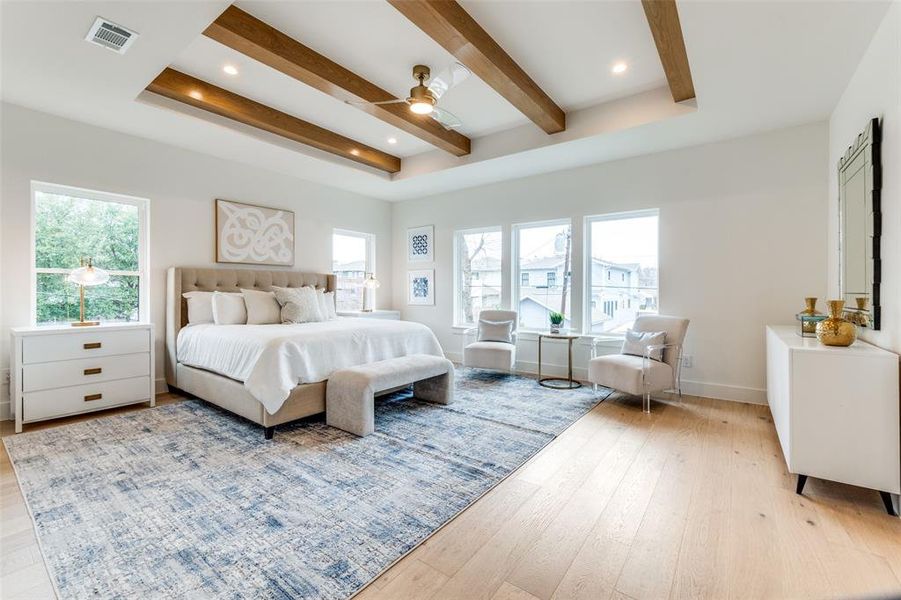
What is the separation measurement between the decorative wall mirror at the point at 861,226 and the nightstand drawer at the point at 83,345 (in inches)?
220

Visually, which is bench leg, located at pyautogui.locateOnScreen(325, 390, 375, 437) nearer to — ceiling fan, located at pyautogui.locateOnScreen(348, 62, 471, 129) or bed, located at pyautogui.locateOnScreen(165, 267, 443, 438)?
bed, located at pyautogui.locateOnScreen(165, 267, 443, 438)

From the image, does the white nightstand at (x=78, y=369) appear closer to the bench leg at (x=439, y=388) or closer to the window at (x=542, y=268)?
the bench leg at (x=439, y=388)

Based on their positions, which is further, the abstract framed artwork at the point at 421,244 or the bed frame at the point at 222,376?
the abstract framed artwork at the point at 421,244

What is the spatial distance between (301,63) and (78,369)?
3.14m

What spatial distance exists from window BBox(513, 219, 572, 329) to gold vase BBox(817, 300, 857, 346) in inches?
112

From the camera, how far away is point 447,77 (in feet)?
9.23

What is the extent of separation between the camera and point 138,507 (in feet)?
6.73

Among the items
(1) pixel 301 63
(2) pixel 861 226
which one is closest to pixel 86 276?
(1) pixel 301 63

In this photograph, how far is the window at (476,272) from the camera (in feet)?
19.4

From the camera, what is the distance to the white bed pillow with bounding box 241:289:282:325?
4.16m

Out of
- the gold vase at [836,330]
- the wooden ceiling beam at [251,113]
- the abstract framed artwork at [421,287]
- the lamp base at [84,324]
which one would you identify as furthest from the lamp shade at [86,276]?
the gold vase at [836,330]

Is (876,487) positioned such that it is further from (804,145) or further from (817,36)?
(804,145)

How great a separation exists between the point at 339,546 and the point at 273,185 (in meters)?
4.65

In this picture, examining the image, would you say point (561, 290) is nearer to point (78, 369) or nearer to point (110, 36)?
point (110, 36)
